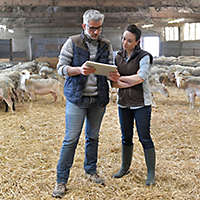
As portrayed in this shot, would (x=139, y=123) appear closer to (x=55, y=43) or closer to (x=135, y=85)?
(x=135, y=85)

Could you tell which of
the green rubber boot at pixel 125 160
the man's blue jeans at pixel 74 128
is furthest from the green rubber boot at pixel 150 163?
the man's blue jeans at pixel 74 128

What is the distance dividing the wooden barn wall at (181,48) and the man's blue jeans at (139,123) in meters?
15.0

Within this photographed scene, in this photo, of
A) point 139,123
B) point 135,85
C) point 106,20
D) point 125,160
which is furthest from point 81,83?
point 106,20

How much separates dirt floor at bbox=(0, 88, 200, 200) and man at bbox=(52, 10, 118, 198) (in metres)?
0.46

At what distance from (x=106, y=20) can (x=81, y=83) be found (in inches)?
612

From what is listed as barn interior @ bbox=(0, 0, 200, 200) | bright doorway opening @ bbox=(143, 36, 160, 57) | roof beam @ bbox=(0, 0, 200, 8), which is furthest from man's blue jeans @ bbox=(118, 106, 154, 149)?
bright doorway opening @ bbox=(143, 36, 160, 57)

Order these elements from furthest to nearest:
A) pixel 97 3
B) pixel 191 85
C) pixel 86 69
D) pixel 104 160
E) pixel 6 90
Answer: pixel 97 3
pixel 191 85
pixel 6 90
pixel 104 160
pixel 86 69

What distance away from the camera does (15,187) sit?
351 centimetres

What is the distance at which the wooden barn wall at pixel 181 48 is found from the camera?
17.3 meters

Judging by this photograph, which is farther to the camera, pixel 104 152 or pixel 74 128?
pixel 104 152

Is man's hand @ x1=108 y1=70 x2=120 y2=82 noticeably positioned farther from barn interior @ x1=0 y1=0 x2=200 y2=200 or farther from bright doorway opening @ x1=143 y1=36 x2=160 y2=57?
bright doorway opening @ x1=143 y1=36 x2=160 y2=57

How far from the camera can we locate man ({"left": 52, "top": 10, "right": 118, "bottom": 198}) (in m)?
2.99

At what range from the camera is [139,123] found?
10.7 feet

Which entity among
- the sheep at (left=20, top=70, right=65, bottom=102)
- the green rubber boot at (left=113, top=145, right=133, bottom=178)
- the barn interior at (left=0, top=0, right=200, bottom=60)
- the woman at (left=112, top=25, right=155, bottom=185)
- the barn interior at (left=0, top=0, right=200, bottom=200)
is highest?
the barn interior at (left=0, top=0, right=200, bottom=60)
